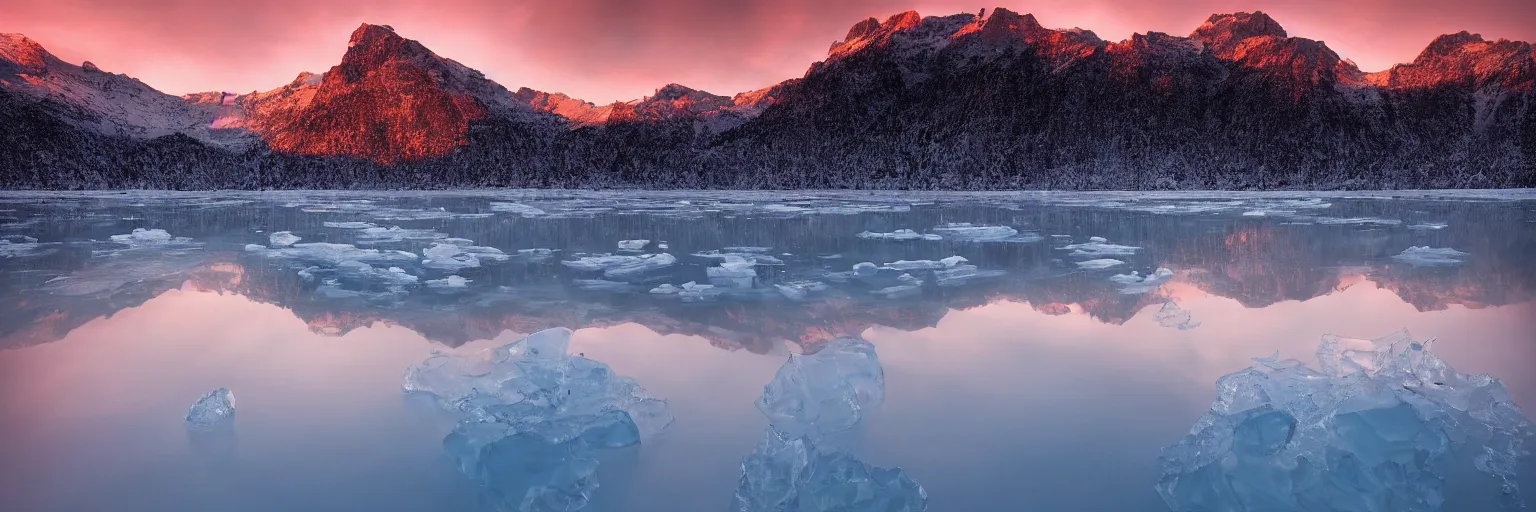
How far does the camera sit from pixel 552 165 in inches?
4503

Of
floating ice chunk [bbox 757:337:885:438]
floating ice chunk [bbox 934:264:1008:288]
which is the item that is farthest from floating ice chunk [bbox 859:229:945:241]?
floating ice chunk [bbox 757:337:885:438]

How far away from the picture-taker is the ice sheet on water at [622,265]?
8211 millimetres

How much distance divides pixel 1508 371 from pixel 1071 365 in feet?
7.36

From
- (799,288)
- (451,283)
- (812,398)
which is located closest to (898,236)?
(799,288)

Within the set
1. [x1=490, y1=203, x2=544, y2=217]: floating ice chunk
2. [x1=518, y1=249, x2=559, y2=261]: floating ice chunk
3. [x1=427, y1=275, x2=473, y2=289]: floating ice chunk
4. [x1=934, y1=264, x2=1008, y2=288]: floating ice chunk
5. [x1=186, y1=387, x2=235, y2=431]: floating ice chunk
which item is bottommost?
[x1=186, y1=387, x2=235, y2=431]: floating ice chunk

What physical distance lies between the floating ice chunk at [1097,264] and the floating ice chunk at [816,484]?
6.81m

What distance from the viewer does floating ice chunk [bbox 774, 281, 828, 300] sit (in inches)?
266

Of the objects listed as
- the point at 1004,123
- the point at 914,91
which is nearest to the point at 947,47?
the point at 914,91

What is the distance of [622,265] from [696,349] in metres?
4.50

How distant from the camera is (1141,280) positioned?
24.9 ft

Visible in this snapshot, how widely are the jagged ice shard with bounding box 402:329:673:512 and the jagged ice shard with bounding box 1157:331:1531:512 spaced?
202cm

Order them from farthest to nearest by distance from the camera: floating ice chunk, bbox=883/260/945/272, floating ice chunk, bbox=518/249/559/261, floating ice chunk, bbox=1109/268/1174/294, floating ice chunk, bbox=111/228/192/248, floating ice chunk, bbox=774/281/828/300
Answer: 1. floating ice chunk, bbox=111/228/192/248
2. floating ice chunk, bbox=518/249/559/261
3. floating ice chunk, bbox=883/260/945/272
4. floating ice chunk, bbox=1109/268/1174/294
5. floating ice chunk, bbox=774/281/828/300

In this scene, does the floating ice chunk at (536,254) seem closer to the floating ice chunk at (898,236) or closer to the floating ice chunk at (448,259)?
the floating ice chunk at (448,259)

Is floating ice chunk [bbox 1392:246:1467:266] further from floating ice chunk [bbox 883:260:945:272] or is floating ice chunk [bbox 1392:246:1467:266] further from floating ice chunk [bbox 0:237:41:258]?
floating ice chunk [bbox 0:237:41:258]
